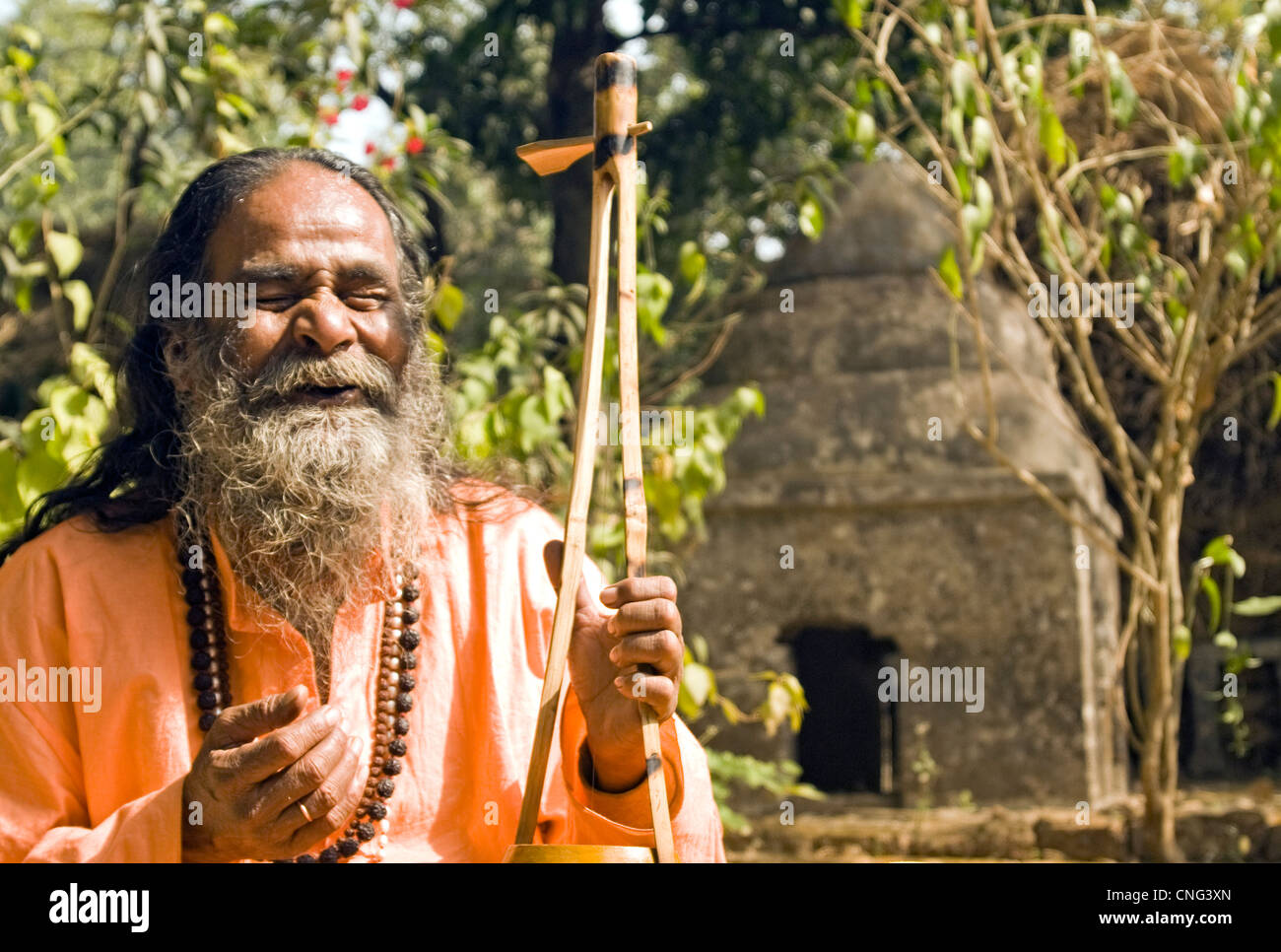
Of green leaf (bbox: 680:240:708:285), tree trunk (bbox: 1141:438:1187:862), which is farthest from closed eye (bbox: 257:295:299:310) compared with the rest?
tree trunk (bbox: 1141:438:1187:862)

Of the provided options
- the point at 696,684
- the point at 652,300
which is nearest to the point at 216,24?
the point at 652,300

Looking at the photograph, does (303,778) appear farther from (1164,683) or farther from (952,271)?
(1164,683)

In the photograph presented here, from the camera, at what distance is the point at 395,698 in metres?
2.55

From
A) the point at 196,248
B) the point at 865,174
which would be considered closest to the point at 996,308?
the point at 865,174

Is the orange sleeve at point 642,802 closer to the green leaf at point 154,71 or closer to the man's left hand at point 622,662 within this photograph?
the man's left hand at point 622,662

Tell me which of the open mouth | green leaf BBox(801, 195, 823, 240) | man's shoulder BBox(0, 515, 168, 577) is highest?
green leaf BBox(801, 195, 823, 240)

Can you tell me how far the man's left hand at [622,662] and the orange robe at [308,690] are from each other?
87 mm

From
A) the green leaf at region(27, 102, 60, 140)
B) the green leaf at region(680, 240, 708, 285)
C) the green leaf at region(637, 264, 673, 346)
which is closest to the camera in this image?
the green leaf at region(27, 102, 60, 140)

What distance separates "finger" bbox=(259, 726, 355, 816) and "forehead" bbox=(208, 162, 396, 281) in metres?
0.96

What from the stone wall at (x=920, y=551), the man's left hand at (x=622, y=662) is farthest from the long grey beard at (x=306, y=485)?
the stone wall at (x=920, y=551)

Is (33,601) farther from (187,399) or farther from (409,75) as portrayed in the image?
(409,75)

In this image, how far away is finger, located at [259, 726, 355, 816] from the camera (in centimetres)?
198

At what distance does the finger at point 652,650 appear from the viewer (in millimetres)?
1969

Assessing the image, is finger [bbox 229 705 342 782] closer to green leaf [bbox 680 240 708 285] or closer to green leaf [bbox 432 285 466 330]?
green leaf [bbox 432 285 466 330]
